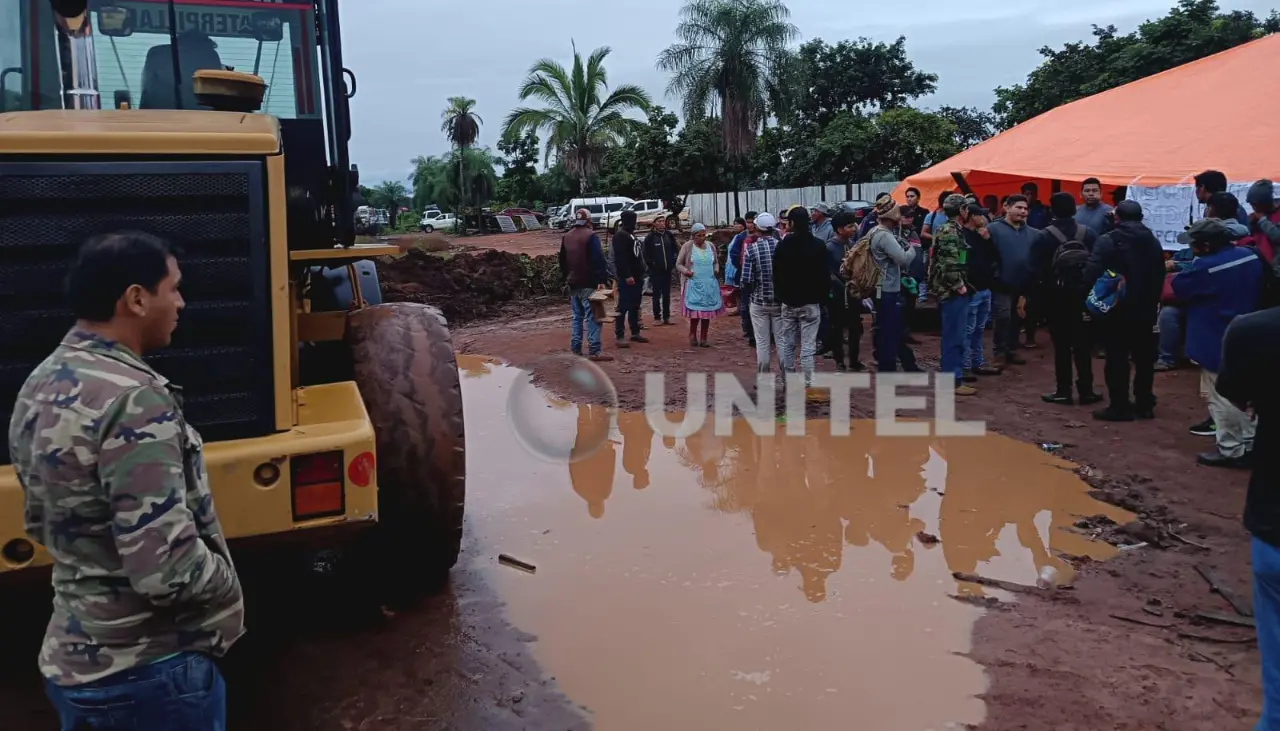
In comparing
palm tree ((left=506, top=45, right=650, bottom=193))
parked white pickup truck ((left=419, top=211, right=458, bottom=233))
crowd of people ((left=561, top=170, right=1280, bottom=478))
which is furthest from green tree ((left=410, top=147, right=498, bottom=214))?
crowd of people ((left=561, top=170, right=1280, bottom=478))

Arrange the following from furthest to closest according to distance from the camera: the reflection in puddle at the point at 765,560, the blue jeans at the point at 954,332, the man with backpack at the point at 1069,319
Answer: the blue jeans at the point at 954,332, the man with backpack at the point at 1069,319, the reflection in puddle at the point at 765,560

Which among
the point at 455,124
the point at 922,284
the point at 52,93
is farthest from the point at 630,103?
the point at 52,93

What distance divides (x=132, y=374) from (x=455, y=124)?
48412mm

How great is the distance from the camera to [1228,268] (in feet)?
20.5

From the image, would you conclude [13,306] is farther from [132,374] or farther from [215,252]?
[132,374]

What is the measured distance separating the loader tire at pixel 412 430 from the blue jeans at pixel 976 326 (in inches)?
254

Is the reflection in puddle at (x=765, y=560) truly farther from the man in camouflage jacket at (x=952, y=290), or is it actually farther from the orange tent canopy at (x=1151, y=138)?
the orange tent canopy at (x=1151, y=138)

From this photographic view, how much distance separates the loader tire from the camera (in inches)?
158

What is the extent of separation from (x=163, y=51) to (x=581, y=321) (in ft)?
24.8

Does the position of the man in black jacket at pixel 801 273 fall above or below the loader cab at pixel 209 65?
below

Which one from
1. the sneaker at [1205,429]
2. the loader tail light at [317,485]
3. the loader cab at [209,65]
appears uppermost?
the loader cab at [209,65]

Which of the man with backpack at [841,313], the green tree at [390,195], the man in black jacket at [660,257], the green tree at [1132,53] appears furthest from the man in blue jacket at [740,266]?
the green tree at [390,195]

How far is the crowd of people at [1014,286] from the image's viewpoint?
6.42 meters

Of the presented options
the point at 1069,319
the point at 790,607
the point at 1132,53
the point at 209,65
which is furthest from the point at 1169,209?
the point at 1132,53
